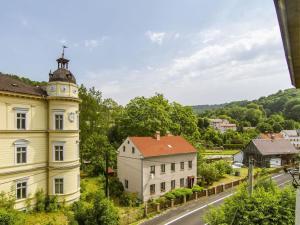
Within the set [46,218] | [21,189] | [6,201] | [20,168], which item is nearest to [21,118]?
[20,168]

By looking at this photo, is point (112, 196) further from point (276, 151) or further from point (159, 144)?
point (276, 151)

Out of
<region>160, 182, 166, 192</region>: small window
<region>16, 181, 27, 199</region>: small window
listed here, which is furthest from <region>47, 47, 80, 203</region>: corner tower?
<region>160, 182, 166, 192</region>: small window

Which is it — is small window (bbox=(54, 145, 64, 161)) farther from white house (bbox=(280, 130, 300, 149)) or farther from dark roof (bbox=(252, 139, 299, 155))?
white house (bbox=(280, 130, 300, 149))

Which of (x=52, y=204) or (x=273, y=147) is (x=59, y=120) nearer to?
(x=52, y=204)

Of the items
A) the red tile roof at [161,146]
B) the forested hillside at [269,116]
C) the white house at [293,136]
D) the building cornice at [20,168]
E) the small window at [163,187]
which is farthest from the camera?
the forested hillside at [269,116]

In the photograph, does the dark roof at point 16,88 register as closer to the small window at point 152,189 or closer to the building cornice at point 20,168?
the building cornice at point 20,168

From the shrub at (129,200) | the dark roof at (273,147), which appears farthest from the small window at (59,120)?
the dark roof at (273,147)

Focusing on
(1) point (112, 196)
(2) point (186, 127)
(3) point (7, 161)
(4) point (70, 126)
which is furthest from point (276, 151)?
(3) point (7, 161)
